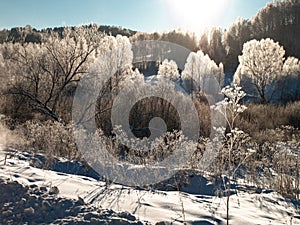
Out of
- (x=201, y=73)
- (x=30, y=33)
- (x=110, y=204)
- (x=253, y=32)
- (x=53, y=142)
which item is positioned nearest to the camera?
(x=110, y=204)

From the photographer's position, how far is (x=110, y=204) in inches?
116

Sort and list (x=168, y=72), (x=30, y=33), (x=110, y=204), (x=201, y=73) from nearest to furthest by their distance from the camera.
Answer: (x=110, y=204) < (x=168, y=72) < (x=201, y=73) < (x=30, y=33)

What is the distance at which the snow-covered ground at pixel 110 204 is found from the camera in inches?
97.6

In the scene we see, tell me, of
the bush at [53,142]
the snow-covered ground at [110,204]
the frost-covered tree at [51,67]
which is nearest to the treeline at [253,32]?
the frost-covered tree at [51,67]

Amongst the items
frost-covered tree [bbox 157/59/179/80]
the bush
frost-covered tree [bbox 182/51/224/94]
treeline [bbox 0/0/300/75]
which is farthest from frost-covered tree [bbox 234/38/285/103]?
treeline [bbox 0/0/300/75]

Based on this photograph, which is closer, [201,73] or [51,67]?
[51,67]

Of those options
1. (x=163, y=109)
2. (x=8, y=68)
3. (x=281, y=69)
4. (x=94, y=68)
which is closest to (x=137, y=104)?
(x=163, y=109)

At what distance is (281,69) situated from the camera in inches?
981

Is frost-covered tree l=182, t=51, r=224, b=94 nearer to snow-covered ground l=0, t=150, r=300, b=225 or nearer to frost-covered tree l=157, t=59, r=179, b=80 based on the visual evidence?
frost-covered tree l=157, t=59, r=179, b=80

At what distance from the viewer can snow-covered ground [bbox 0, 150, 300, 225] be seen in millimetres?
2479

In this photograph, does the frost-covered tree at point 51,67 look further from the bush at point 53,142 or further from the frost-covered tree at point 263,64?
the frost-covered tree at point 263,64

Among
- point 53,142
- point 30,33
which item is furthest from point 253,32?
point 53,142

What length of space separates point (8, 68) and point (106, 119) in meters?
4.63

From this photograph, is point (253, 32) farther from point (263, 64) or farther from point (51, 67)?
point (51, 67)
